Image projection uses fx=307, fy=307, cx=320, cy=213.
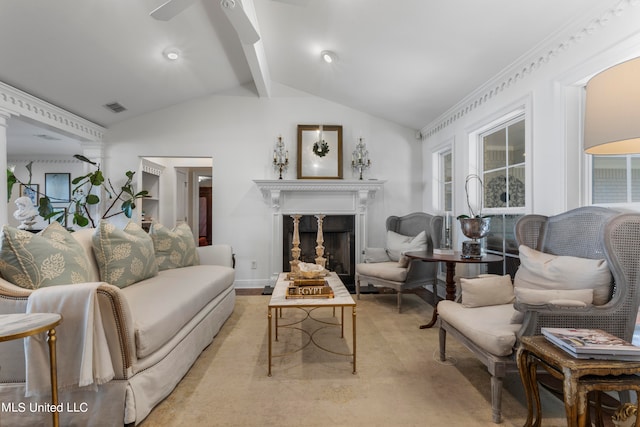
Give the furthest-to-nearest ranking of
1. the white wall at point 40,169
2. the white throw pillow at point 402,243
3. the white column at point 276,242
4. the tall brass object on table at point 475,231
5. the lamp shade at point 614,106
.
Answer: the white wall at point 40,169 < the white column at point 276,242 < the white throw pillow at point 402,243 < the tall brass object on table at point 475,231 < the lamp shade at point 614,106

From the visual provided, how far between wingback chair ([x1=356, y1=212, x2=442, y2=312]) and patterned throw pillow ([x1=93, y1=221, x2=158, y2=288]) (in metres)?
2.32

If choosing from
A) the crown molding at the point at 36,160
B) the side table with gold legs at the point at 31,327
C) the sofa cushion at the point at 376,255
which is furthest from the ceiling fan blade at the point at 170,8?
the crown molding at the point at 36,160

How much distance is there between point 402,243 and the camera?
3.81 metres

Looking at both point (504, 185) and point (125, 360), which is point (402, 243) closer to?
point (504, 185)

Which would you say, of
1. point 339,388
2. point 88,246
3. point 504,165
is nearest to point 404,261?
point 504,165

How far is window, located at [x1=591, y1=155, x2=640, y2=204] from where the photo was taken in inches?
71.9

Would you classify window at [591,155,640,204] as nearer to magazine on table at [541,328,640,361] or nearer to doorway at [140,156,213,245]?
magazine on table at [541,328,640,361]

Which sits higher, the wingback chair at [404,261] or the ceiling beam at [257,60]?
the ceiling beam at [257,60]

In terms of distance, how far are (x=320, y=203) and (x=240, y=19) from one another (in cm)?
256

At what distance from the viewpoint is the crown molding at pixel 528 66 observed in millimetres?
1774

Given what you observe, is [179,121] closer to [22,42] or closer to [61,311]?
[22,42]

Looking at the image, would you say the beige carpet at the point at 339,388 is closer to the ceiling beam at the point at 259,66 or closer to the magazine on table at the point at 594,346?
the magazine on table at the point at 594,346

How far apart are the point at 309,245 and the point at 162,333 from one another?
2897 millimetres
